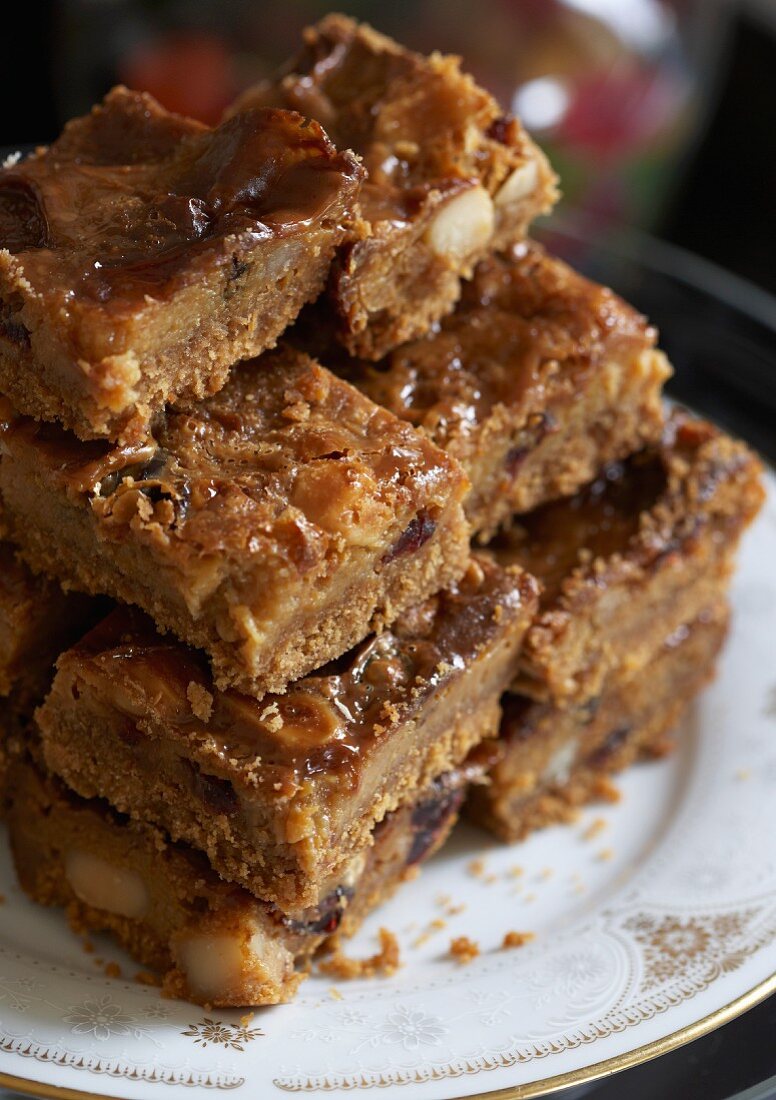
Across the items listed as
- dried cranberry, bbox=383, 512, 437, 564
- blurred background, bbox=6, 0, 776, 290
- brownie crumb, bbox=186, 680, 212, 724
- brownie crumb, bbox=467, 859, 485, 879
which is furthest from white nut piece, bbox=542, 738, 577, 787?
blurred background, bbox=6, 0, 776, 290

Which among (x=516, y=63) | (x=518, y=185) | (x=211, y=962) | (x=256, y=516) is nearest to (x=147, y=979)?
(x=211, y=962)

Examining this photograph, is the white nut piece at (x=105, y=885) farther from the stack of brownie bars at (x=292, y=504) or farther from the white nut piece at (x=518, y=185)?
the white nut piece at (x=518, y=185)

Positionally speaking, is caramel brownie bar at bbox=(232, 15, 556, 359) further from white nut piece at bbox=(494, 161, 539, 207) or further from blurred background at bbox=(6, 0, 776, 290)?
blurred background at bbox=(6, 0, 776, 290)

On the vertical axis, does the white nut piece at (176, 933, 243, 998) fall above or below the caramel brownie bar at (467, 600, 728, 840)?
below

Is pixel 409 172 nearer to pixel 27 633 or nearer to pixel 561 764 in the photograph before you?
pixel 27 633

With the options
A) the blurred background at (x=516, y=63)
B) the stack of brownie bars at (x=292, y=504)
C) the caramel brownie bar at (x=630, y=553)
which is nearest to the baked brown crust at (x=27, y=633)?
the stack of brownie bars at (x=292, y=504)

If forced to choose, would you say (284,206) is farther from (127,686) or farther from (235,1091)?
(235,1091)
